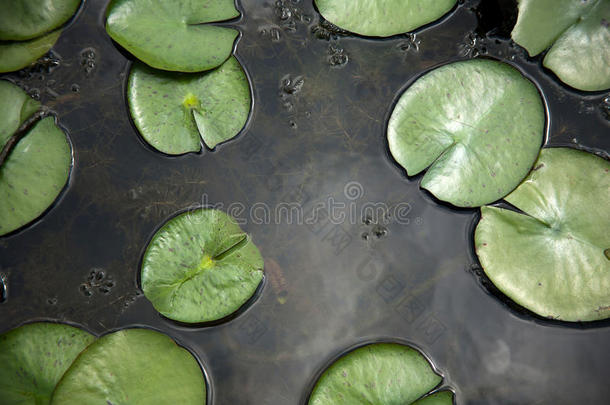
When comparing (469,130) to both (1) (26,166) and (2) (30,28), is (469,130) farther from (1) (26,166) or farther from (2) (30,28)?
(2) (30,28)

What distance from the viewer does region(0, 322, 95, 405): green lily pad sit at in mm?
1805

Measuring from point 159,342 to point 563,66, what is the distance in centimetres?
228

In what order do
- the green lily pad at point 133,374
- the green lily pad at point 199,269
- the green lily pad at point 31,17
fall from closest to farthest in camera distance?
the green lily pad at point 133,374 → the green lily pad at point 199,269 → the green lily pad at point 31,17

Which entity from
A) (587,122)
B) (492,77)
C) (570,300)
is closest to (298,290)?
(570,300)

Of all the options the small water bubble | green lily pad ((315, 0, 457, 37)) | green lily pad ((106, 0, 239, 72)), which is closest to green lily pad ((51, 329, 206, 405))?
the small water bubble

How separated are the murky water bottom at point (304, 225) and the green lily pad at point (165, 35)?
19 cm

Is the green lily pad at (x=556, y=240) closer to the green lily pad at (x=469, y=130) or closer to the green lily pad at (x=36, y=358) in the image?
the green lily pad at (x=469, y=130)

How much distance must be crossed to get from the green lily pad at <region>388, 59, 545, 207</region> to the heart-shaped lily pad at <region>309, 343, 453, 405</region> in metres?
0.74

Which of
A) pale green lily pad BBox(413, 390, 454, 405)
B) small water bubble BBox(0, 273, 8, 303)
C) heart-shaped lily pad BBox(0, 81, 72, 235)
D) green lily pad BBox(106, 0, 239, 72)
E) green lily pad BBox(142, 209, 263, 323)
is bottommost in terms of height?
pale green lily pad BBox(413, 390, 454, 405)

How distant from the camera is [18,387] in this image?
181cm

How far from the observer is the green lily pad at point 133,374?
5.78ft

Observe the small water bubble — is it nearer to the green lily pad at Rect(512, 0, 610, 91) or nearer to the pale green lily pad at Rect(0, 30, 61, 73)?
the pale green lily pad at Rect(0, 30, 61, 73)

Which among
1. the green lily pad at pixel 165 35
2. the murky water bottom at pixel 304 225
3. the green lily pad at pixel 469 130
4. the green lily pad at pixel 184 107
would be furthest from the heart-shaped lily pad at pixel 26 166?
the green lily pad at pixel 469 130

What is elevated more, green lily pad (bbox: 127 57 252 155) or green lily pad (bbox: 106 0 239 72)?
green lily pad (bbox: 106 0 239 72)
